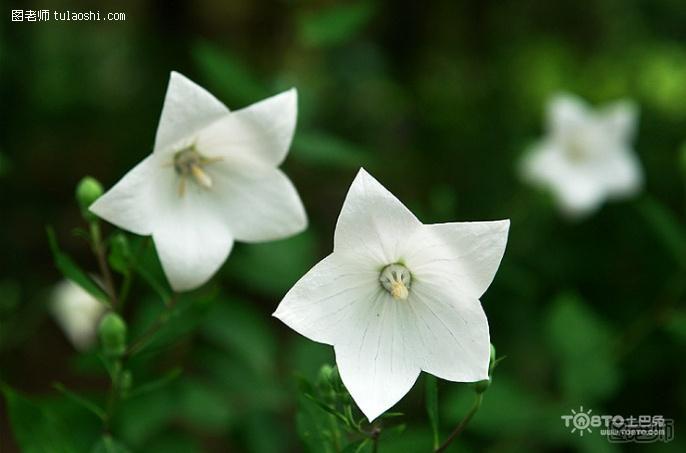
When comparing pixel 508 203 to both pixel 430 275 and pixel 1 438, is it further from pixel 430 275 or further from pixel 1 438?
pixel 1 438

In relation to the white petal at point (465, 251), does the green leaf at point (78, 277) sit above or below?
below

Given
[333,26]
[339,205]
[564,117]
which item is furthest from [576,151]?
[333,26]

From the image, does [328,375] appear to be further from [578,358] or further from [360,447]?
[578,358]

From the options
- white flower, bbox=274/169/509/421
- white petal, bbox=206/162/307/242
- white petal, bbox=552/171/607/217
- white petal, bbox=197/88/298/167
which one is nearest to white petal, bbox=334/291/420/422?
white flower, bbox=274/169/509/421

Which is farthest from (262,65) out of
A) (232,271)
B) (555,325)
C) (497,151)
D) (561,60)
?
(555,325)

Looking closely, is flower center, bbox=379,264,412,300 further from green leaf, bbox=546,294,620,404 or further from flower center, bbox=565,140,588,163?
flower center, bbox=565,140,588,163

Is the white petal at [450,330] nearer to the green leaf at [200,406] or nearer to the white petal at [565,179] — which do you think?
the green leaf at [200,406]

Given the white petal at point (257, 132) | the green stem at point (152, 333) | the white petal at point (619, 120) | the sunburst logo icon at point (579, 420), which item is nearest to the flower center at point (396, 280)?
the white petal at point (257, 132)
